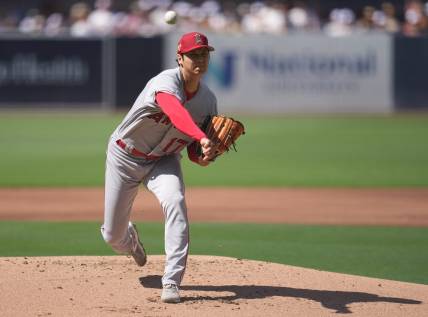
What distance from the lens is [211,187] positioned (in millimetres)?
12523

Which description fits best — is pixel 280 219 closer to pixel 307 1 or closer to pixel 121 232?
pixel 121 232

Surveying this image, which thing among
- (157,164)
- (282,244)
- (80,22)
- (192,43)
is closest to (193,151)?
(157,164)

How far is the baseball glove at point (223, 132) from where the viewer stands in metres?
5.76

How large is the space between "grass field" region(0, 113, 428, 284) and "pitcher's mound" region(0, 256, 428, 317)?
0.71 meters

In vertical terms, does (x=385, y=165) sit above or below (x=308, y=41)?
below

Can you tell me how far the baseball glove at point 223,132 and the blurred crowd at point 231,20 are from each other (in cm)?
1644

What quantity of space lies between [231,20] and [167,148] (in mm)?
17573

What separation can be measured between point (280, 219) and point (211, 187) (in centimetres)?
268

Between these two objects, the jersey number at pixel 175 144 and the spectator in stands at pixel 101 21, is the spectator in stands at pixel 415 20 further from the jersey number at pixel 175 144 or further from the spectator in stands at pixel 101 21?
the jersey number at pixel 175 144

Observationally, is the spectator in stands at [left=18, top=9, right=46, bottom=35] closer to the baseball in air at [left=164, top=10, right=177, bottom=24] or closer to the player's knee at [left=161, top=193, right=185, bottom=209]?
the baseball in air at [left=164, top=10, right=177, bottom=24]

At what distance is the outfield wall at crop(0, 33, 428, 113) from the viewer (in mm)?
21625

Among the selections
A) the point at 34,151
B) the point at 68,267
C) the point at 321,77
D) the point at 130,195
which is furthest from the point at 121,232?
the point at 321,77

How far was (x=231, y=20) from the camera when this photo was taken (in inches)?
918

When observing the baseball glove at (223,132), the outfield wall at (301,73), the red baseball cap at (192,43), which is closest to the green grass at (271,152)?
the outfield wall at (301,73)
